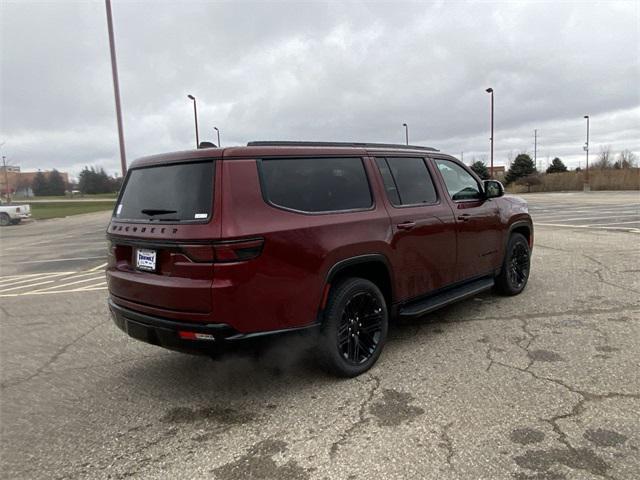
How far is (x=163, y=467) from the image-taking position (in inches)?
105

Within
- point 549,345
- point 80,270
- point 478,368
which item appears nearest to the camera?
point 478,368

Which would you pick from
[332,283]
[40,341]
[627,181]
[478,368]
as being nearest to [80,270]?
[40,341]

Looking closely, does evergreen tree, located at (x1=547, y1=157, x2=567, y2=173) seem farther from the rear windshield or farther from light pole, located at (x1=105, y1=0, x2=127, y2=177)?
the rear windshield

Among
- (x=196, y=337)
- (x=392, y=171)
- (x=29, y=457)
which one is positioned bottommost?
(x=29, y=457)

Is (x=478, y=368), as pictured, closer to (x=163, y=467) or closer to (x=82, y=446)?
(x=163, y=467)

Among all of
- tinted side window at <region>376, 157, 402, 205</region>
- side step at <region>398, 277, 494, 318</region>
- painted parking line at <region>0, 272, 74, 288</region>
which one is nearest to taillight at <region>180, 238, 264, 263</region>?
tinted side window at <region>376, 157, 402, 205</region>

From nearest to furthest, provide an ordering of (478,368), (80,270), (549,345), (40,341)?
1. (478,368)
2. (549,345)
3. (40,341)
4. (80,270)

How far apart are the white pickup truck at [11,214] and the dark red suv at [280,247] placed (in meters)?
31.0

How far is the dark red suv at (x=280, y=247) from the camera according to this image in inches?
120

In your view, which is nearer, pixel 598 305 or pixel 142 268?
pixel 142 268

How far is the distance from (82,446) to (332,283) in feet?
6.49

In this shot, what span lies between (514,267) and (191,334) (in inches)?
174

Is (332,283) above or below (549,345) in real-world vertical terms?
above

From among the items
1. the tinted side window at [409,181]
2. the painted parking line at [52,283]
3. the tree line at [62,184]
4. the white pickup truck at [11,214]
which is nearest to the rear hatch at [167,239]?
the tinted side window at [409,181]
